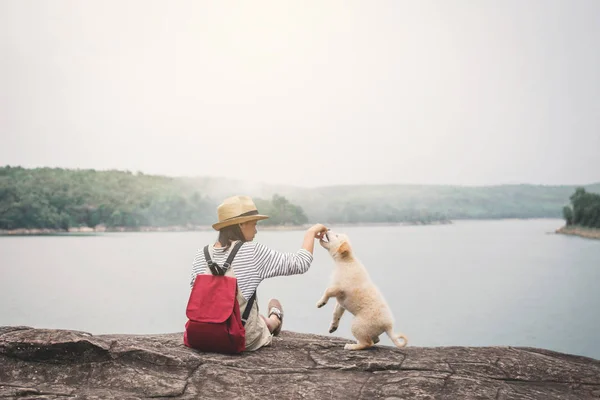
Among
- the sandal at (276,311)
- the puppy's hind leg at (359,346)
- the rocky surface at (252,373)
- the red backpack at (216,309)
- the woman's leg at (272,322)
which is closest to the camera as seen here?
the rocky surface at (252,373)

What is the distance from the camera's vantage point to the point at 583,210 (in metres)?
15.0

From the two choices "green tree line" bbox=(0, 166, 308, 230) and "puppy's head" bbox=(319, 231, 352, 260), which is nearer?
"puppy's head" bbox=(319, 231, 352, 260)

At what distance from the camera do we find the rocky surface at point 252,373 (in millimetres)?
3705

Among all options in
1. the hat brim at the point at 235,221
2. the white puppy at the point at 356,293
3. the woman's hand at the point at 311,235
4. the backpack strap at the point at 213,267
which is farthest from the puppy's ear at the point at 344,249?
the backpack strap at the point at 213,267

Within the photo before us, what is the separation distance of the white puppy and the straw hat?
1.94 feet

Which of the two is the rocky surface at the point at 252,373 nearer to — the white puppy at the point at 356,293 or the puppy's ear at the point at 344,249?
the white puppy at the point at 356,293

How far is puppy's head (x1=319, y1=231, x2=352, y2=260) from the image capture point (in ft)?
13.8

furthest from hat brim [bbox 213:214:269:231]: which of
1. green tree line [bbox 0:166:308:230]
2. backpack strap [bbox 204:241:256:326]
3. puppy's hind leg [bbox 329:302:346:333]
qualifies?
green tree line [bbox 0:166:308:230]

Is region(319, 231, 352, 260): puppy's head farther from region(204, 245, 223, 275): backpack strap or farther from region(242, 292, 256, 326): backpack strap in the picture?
region(204, 245, 223, 275): backpack strap

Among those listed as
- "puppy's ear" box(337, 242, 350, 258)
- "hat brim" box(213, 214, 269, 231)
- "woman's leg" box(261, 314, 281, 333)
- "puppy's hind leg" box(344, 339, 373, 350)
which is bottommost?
"puppy's hind leg" box(344, 339, 373, 350)

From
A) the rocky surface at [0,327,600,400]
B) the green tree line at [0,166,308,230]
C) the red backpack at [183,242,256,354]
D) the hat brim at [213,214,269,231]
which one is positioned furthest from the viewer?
the green tree line at [0,166,308,230]

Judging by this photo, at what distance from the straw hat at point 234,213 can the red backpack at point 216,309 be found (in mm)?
182

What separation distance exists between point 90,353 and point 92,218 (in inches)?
446

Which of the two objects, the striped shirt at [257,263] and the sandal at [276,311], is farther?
the sandal at [276,311]
